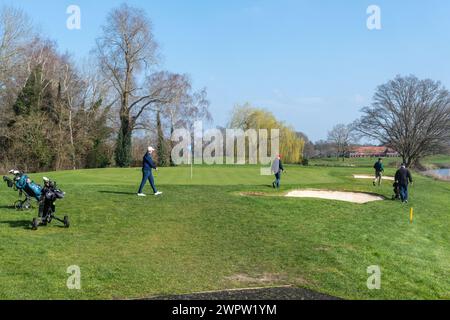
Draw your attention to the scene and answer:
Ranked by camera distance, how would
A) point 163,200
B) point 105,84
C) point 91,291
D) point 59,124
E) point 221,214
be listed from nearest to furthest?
point 91,291, point 221,214, point 163,200, point 59,124, point 105,84

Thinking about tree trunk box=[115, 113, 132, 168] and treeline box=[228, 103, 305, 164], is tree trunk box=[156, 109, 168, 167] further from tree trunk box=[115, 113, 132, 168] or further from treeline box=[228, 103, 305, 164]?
treeline box=[228, 103, 305, 164]

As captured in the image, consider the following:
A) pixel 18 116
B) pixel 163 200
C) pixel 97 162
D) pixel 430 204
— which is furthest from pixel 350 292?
pixel 97 162

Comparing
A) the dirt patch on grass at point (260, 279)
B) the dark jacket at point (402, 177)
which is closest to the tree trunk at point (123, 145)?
the dark jacket at point (402, 177)

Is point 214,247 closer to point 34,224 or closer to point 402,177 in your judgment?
point 34,224

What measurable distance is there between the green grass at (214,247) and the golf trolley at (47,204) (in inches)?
10.6

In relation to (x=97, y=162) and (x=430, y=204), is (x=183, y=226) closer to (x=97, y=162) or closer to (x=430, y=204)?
(x=430, y=204)

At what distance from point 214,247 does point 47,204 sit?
17.3 ft

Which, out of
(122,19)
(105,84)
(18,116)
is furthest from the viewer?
(105,84)

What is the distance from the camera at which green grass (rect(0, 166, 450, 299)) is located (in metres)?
8.55

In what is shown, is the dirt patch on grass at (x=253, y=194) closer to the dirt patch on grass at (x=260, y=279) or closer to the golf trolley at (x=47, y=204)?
the golf trolley at (x=47, y=204)

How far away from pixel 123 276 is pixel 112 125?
50984mm

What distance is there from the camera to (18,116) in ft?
143

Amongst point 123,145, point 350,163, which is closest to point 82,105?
point 123,145

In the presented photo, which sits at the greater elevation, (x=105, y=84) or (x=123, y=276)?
(x=105, y=84)
